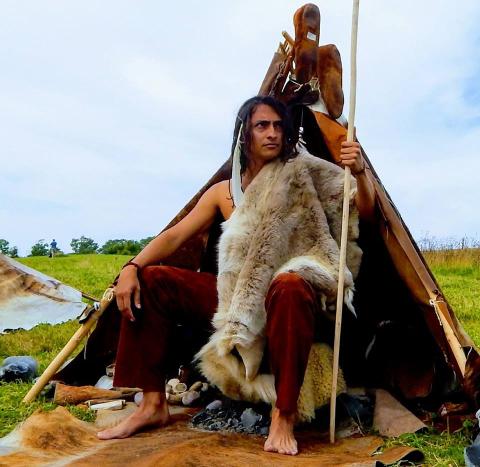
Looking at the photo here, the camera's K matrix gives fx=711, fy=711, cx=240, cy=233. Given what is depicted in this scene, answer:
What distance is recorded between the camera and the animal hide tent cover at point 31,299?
721 cm

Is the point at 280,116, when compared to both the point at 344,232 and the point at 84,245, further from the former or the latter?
the point at 84,245

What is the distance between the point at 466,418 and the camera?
3201mm

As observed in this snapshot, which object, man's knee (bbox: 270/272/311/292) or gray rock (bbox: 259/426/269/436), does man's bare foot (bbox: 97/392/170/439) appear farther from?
man's knee (bbox: 270/272/311/292)

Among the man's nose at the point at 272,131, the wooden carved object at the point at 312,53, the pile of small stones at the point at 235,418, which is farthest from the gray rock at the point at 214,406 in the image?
the wooden carved object at the point at 312,53

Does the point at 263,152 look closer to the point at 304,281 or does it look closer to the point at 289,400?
the point at 304,281

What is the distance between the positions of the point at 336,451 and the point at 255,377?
483mm

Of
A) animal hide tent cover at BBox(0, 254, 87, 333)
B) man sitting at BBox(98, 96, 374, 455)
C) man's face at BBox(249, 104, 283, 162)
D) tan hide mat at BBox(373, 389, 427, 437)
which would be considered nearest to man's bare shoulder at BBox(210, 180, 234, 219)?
man sitting at BBox(98, 96, 374, 455)

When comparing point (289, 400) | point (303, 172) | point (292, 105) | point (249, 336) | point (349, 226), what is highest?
point (292, 105)

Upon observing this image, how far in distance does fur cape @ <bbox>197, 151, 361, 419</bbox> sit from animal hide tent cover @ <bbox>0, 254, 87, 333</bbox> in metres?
4.18

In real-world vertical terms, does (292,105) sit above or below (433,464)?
above

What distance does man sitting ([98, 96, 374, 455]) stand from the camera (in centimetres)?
299

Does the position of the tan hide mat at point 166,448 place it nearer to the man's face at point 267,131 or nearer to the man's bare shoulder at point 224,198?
the man's bare shoulder at point 224,198

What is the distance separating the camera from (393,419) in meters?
3.30

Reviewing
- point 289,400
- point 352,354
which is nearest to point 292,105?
point 352,354
